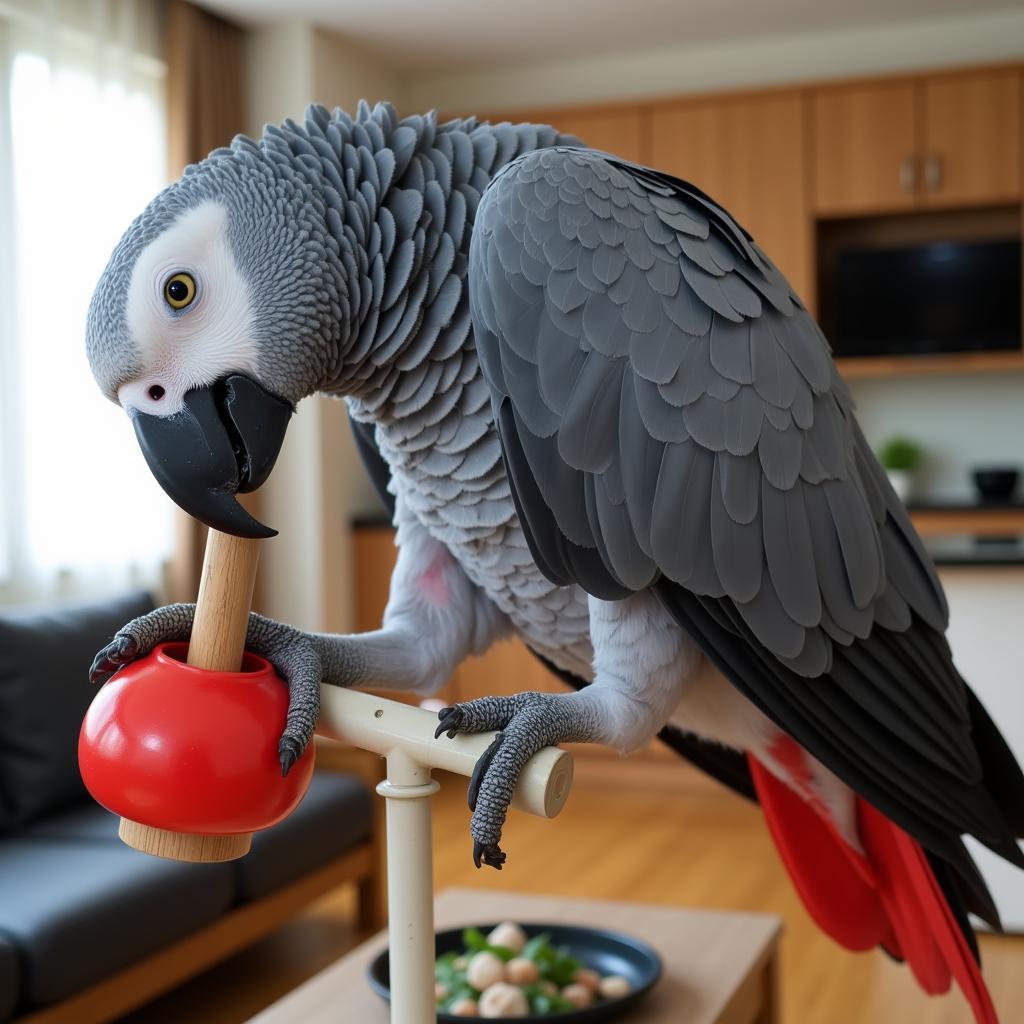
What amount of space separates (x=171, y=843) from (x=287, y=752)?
9cm

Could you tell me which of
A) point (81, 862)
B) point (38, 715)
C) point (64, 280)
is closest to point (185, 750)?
point (81, 862)

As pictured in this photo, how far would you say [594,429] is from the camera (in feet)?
2.69

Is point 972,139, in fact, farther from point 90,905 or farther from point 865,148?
point 90,905

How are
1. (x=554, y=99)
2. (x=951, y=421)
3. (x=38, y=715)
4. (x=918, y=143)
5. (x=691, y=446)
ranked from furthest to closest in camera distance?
(x=554, y=99)
(x=951, y=421)
(x=918, y=143)
(x=38, y=715)
(x=691, y=446)

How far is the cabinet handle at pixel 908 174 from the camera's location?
394cm

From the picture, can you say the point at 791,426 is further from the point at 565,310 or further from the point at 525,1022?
the point at 525,1022

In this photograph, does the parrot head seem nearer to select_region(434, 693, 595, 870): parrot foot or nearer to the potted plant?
select_region(434, 693, 595, 870): parrot foot

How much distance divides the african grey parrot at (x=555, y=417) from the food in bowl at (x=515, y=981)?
66 centimetres

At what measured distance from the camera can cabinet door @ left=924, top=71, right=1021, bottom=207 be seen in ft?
12.6

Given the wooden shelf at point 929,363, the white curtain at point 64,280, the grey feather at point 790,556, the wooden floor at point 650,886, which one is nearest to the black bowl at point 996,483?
the wooden shelf at point 929,363

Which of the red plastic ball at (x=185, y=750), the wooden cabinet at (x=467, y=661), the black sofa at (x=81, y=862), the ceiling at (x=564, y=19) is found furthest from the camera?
the wooden cabinet at (x=467, y=661)

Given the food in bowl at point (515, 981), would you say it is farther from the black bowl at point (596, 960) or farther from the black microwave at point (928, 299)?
the black microwave at point (928, 299)

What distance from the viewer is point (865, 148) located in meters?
3.97

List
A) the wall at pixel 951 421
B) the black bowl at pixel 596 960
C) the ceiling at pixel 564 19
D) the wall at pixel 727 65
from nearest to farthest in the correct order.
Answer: the black bowl at pixel 596 960 < the ceiling at pixel 564 19 < the wall at pixel 727 65 < the wall at pixel 951 421
